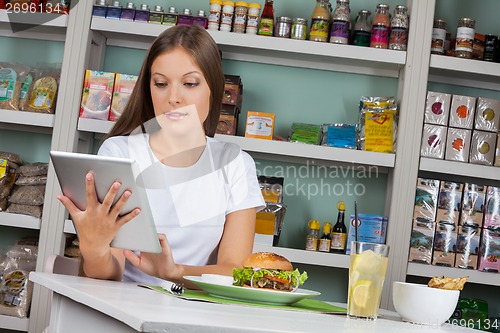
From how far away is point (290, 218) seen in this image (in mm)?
3150

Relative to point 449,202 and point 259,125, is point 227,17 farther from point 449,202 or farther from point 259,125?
point 449,202

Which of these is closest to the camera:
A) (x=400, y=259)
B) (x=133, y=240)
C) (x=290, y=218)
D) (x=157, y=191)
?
(x=133, y=240)

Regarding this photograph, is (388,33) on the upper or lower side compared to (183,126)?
upper

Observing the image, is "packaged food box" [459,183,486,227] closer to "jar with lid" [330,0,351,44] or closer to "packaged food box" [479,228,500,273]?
"packaged food box" [479,228,500,273]

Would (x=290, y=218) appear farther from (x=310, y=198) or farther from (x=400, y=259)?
(x=400, y=259)

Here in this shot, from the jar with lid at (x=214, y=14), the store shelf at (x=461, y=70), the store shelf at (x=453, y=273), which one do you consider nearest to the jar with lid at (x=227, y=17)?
the jar with lid at (x=214, y=14)

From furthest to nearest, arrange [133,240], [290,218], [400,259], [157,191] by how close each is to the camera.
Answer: [290,218], [400,259], [157,191], [133,240]

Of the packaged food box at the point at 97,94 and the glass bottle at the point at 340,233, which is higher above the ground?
the packaged food box at the point at 97,94

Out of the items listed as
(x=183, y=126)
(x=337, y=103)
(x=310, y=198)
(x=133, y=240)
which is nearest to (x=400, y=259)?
(x=310, y=198)

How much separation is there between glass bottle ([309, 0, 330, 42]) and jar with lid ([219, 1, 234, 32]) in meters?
0.32

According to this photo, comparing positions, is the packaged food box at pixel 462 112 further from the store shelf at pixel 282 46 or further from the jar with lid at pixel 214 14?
the jar with lid at pixel 214 14

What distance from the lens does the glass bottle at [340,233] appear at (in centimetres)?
294

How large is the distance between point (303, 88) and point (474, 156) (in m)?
0.77

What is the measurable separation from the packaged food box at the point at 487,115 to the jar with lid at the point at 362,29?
0.50 m
